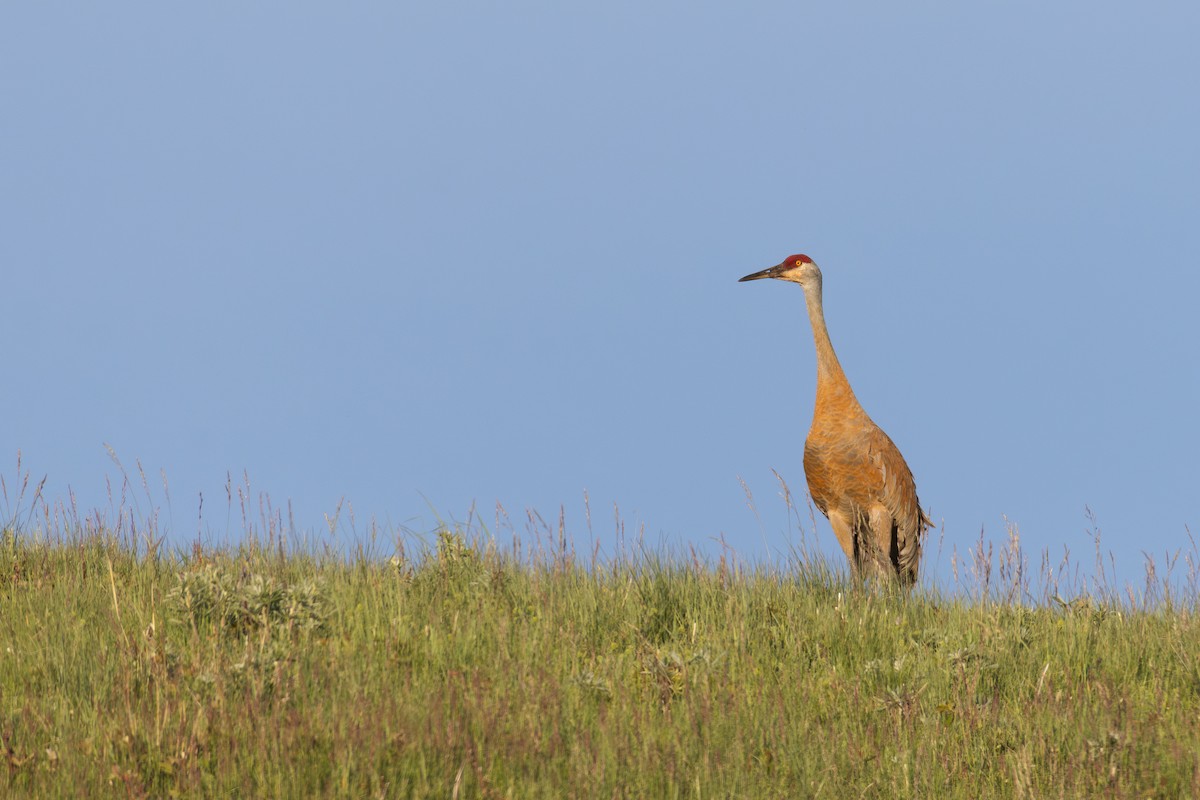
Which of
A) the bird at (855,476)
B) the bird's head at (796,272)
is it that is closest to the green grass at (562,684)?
the bird at (855,476)

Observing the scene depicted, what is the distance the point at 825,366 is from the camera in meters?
11.2

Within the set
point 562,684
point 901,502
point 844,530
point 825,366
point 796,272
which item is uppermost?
point 796,272

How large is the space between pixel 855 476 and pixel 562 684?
550 centimetres

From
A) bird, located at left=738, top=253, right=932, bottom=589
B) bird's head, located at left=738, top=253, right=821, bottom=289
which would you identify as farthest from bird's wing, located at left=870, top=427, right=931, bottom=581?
bird's head, located at left=738, top=253, right=821, bottom=289

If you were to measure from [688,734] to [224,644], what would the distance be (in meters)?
2.71

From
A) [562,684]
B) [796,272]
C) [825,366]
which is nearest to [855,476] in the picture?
[825,366]

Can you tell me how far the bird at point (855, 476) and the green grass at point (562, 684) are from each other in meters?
2.15

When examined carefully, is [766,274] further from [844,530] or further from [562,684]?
[562,684]

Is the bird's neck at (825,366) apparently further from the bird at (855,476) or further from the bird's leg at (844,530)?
the bird's leg at (844,530)

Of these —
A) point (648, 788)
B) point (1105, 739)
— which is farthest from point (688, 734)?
A: point (1105, 739)

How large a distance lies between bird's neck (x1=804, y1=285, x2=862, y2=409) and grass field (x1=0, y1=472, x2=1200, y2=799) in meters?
2.66

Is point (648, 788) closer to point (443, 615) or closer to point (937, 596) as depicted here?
point (443, 615)

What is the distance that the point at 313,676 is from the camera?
217 inches

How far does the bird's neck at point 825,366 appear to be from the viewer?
11.1 meters
